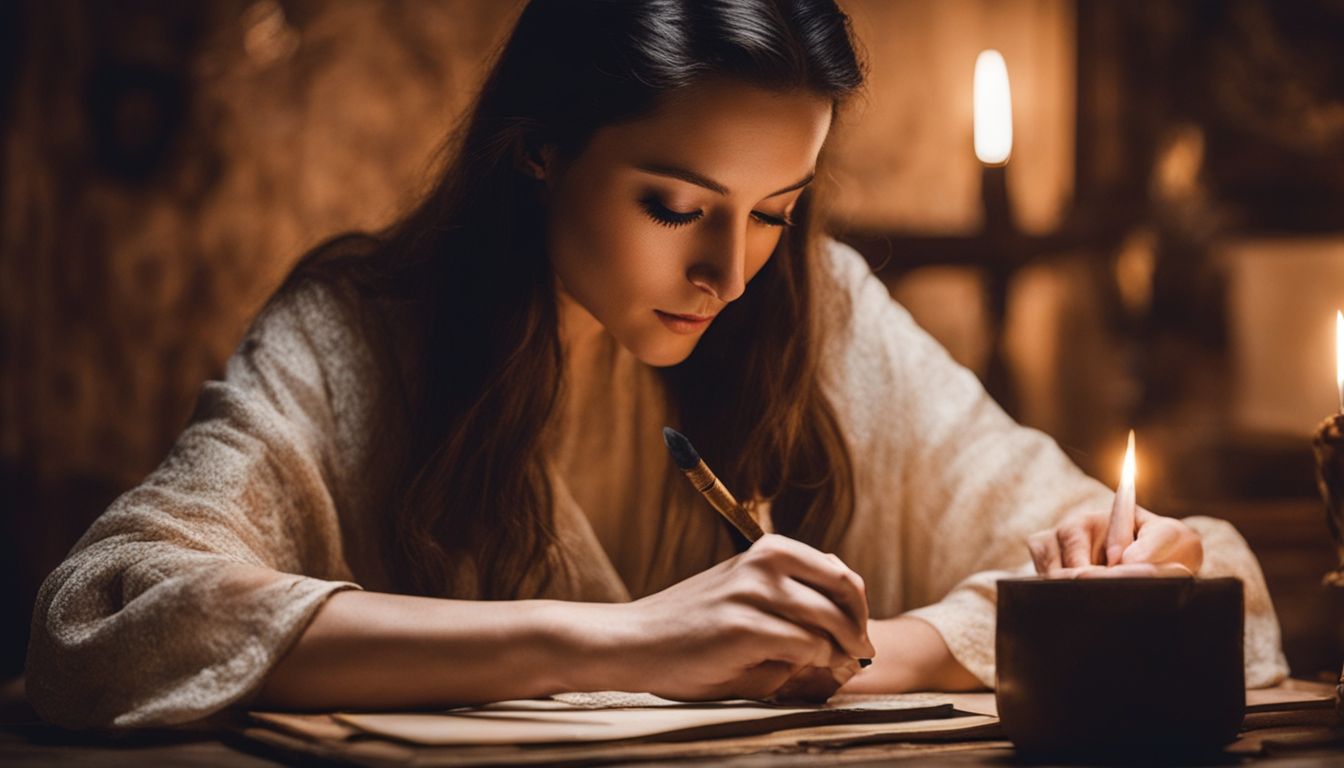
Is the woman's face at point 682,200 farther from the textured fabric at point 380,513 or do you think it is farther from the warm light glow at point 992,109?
the warm light glow at point 992,109

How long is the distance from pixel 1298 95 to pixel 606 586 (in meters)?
3.18

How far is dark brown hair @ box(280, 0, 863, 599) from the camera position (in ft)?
4.45

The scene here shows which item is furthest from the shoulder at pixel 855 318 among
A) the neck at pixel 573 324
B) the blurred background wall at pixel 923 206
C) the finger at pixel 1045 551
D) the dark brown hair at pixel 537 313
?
the blurred background wall at pixel 923 206

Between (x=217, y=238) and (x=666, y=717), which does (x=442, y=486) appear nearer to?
(x=666, y=717)

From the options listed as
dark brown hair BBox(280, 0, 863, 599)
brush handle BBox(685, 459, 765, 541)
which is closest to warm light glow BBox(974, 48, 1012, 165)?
dark brown hair BBox(280, 0, 863, 599)

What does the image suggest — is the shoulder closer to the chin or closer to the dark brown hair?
the dark brown hair

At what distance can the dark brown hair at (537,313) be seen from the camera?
1.36m

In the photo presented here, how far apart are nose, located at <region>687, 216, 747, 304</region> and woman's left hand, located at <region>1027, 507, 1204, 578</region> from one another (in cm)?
36

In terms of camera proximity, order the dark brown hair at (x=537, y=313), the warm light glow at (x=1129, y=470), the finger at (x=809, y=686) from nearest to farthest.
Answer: the warm light glow at (x=1129, y=470), the finger at (x=809, y=686), the dark brown hair at (x=537, y=313)

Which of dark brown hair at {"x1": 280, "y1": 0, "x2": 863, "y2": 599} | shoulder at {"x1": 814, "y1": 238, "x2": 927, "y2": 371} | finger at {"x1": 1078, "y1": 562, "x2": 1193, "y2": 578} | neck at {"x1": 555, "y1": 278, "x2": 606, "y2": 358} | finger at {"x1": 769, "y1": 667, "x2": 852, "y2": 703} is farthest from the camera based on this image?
shoulder at {"x1": 814, "y1": 238, "x2": 927, "y2": 371}

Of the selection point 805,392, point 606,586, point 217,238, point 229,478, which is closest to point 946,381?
point 805,392

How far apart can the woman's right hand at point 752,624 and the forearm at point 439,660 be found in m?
0.04

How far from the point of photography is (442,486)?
1453mm

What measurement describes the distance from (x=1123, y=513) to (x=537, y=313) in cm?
68
